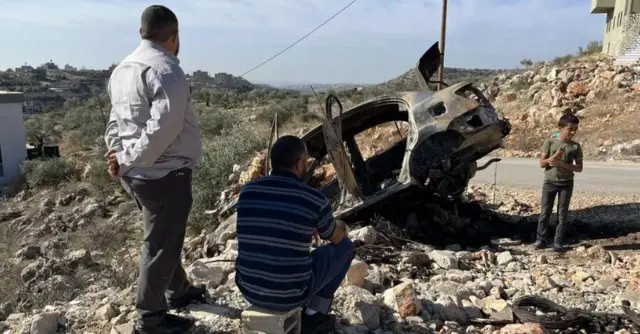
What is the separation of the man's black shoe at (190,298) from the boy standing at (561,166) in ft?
12.3

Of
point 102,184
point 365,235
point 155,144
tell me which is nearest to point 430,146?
point 365,235

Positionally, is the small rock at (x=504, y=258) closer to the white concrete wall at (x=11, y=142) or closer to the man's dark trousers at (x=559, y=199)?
the man's dark trousers at (x=559, y=199)

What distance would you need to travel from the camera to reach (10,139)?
2422 centimetres

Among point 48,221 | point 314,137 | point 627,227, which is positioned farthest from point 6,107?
point 627,227

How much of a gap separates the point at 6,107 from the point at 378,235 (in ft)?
76.8

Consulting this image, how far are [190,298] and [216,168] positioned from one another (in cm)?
810

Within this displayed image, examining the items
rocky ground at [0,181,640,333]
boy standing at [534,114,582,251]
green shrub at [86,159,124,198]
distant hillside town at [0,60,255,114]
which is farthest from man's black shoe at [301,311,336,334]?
distant hillside town at [0,60,255,114]

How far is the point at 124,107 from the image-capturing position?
10.5 ft

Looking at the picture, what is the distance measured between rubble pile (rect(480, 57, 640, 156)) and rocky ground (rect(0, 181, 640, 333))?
707 cm

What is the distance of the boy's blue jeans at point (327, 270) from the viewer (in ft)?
11.1

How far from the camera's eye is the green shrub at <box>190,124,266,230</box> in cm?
1020

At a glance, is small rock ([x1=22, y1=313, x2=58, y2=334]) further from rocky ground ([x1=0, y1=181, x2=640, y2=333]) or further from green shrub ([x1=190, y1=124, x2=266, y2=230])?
green shrub ([x1=190, y1=124, x2=266, y2=230])

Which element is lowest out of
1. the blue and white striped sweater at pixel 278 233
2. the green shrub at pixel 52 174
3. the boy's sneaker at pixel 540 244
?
the green shrub at pixel 52 174

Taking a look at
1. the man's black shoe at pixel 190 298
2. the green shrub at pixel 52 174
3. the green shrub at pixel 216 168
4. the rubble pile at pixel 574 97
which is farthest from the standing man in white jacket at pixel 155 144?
the green shrub at pixel 52 174
